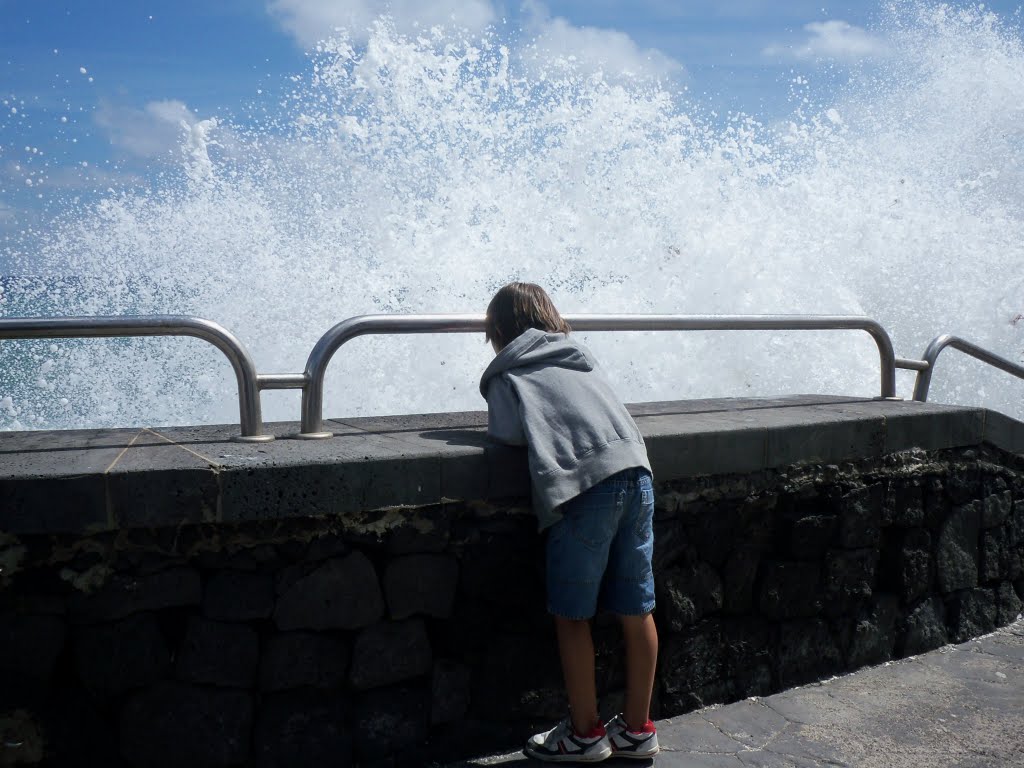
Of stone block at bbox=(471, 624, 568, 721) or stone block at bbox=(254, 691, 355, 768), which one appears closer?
stone block at bbox=(254, 691, 355, 768)

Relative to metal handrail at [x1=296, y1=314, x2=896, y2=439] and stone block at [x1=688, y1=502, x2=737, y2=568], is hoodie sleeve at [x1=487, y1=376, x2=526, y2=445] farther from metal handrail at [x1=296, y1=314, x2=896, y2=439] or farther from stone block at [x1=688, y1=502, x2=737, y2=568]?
stone block at [x1=688, y1=502, x2=737, y2=568]

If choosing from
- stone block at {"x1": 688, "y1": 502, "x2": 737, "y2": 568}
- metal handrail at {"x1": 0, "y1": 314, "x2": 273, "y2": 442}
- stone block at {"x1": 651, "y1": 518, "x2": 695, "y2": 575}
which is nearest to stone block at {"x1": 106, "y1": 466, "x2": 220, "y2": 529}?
metal handrail at {"x1": 0, "y1": 314, "x2": 273, "y2": 442}

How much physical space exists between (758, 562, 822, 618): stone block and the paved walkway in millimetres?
329

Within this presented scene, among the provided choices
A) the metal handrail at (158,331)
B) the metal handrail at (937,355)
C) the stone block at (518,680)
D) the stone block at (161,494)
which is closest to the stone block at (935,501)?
the metal handrail at (937,355)

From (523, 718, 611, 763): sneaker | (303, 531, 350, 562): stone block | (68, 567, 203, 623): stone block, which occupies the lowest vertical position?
(523, 718, 611, 763): sneaker

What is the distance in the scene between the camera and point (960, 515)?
4.27 metres

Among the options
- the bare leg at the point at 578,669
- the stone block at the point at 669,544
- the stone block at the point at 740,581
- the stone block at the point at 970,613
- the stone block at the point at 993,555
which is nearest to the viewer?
the bare leg at the point at 578,669

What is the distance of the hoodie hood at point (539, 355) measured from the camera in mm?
2861

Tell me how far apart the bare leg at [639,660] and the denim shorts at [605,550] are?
0.06 m

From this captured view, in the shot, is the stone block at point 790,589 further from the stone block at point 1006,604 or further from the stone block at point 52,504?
the stone block at point 52,504

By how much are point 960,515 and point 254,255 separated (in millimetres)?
8567

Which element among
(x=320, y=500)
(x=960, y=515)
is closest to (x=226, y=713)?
(x=320, y=500)

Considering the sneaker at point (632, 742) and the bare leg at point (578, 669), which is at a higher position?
the bare leg at point (578, 669)

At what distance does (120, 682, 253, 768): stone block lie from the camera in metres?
2.45
